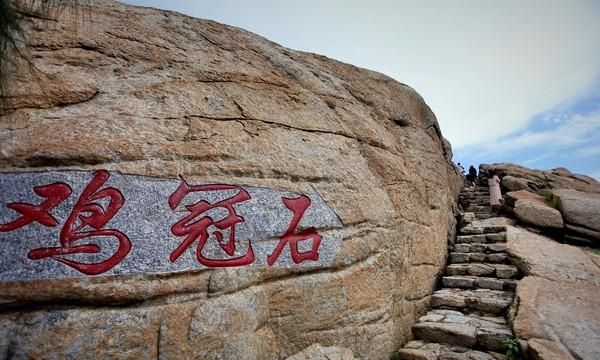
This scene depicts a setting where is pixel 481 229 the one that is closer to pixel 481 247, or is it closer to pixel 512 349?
pixel 481 247

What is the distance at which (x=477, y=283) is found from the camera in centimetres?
724

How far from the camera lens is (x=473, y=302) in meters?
6.46

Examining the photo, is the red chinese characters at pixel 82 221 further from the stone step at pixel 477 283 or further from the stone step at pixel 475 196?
the stone step at pixel 475 196

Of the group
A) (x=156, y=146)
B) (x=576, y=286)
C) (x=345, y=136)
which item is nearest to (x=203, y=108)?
(x=156, y=146)

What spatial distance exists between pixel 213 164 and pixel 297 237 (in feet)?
4.82

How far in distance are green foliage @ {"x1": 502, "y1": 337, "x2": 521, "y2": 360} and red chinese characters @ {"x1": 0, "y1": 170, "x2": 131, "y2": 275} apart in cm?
537

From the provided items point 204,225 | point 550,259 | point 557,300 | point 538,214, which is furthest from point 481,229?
point 204,225

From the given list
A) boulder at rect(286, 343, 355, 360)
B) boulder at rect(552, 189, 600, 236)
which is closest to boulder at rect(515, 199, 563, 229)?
boulder at rect(552, 189, 600, 236)

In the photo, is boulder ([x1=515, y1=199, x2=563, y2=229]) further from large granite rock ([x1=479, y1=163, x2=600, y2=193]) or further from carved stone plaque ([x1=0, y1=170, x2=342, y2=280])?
carved stone plaque ([x1=0, y1=170, x2=342, y2=280])

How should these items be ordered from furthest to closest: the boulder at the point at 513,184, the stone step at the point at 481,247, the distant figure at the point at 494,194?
the boulder at the point at 513,184 → the distant figure at the point at 494,194 → the stone step at the point at 481,247

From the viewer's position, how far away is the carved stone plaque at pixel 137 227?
3.29 m

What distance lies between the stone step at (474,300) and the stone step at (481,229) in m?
2.60

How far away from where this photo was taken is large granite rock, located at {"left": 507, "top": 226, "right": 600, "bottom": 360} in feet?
15.6

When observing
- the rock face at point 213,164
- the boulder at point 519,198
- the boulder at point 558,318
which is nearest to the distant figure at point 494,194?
the boulder at point 519,198
